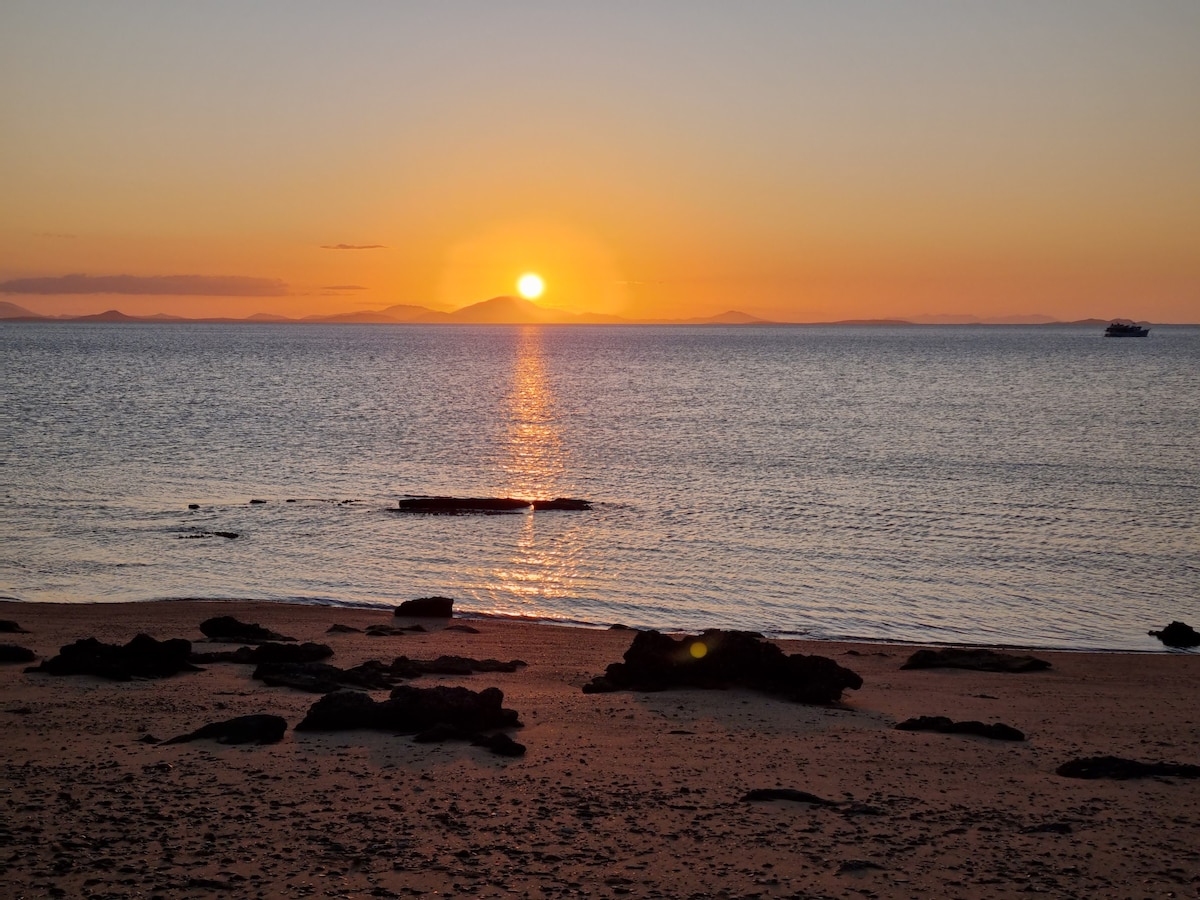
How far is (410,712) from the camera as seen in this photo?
47.2 ft

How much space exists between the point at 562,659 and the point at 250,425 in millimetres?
57669

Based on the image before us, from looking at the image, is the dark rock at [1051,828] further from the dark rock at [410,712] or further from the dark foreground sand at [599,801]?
the dark rock at [410,712]

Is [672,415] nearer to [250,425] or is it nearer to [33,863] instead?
[250,425]

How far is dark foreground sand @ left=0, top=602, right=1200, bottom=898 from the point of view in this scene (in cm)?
1000

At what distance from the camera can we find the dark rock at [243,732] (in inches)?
539

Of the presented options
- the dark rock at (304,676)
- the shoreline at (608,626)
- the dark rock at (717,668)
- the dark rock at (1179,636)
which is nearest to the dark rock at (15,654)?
the dark rock at (304,676)

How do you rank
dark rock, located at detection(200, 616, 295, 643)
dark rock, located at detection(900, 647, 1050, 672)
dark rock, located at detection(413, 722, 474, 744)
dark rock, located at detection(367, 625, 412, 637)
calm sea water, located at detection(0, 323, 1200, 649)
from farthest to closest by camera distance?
calm sea water, located at detection(0, 323, 1200, 649), dark rock, located at detection(367, 625, 412, 637), dark rock, located at detection(200, 616, 295, 643), dark rock, located at detection(900, 647, 1050, 672), dark rock, located at detection(413, 722, 474, 744)

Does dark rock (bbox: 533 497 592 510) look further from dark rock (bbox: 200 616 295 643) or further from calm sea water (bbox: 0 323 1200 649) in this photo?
dark rock (bbox: 200 616 295 643)

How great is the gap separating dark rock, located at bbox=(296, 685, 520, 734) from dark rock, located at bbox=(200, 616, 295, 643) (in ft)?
22.3

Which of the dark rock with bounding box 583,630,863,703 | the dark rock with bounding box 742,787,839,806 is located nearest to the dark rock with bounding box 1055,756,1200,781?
the dark rock with bounding box 742,787,839,806

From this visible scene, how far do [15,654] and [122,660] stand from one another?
218 centimetres

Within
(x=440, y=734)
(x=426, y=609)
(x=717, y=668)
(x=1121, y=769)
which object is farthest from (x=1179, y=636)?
(x=440, y=734)

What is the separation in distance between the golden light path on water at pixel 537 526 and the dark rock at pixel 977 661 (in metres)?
9.33

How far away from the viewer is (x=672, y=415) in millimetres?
88312
